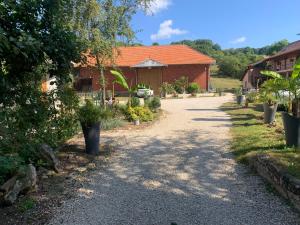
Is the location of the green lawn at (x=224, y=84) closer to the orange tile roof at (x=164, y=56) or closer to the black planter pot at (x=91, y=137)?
the orange tile roof at (x=164, y=56)

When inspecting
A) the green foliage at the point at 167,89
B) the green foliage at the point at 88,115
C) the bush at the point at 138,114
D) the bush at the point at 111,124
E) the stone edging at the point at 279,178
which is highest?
the green foliage at the point at 167,89

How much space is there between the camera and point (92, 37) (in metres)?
14.7

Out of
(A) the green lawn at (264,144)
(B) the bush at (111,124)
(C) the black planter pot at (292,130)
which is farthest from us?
(B) the bush at (111,124)

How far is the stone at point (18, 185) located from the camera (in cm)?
507

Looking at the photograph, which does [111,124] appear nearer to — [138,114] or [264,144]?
[138,114]

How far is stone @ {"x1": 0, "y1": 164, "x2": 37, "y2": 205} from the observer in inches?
199

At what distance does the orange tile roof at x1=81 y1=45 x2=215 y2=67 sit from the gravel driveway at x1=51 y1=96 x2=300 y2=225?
27.5 metres

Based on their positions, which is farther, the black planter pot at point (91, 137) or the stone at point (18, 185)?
the black planter pot at point (91, 137)

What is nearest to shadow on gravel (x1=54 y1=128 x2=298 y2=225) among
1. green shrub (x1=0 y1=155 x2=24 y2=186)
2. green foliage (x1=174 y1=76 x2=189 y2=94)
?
green shrub (x1=0 y1=155 x2=24 y2=186)

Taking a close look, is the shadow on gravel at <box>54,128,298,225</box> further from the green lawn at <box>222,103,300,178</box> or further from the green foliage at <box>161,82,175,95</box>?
the green foliage at <box>161,82,175,95</box>

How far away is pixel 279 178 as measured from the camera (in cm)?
538

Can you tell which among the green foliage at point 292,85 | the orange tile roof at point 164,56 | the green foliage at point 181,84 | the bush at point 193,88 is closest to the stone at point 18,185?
the green foliage at point 292,85

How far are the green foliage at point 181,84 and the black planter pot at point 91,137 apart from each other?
26.0 metres

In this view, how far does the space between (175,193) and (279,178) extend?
1.60m
